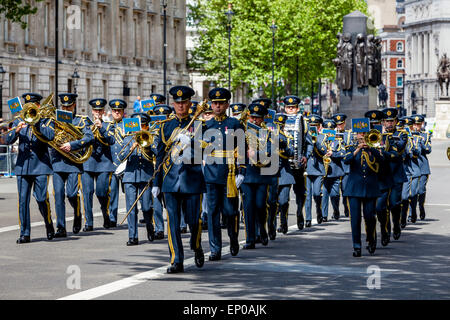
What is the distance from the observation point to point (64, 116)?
17.2 m

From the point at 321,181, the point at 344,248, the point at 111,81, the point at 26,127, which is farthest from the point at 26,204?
the point at 111,81

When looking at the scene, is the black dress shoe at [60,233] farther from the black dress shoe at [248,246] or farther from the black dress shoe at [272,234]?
the black dress shoe at [272,234]

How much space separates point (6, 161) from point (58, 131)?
17.4 metres

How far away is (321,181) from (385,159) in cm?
458

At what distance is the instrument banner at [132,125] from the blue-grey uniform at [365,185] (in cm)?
312

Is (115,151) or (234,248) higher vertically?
(115,151)

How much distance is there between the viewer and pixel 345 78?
4647 centimetres

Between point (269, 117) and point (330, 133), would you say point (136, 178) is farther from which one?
point (330, 133)

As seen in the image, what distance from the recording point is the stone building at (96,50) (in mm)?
50938

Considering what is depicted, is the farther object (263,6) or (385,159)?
(263,6)

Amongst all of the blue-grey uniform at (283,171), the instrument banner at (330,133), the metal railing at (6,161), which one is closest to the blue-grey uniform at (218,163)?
the blue-grey uniform at (283,171)

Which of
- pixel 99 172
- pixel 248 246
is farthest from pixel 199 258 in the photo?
pixel 99 172

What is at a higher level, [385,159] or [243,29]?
[243,29]
